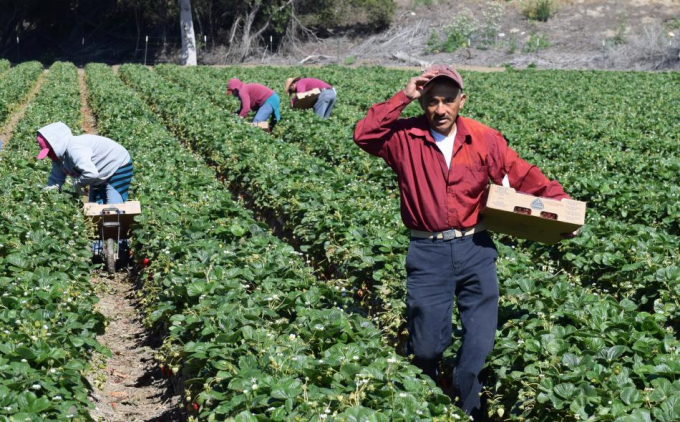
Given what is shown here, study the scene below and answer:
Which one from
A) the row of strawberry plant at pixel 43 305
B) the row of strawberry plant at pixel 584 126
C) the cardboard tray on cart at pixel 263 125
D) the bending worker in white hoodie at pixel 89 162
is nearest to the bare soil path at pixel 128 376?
the row of strawberry plant at pixel 43 305

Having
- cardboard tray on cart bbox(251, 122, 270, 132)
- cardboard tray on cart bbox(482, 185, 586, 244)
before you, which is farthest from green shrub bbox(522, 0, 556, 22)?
cardboard tray on cart bbox(482, 185, 586, 244)

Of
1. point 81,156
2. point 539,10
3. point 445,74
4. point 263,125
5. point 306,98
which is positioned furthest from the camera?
point 539,10

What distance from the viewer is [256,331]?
4543 mm

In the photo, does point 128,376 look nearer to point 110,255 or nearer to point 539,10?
point 110,255

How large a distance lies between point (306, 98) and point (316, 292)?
10.2 metres

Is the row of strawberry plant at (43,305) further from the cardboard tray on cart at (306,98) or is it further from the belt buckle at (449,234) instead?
the cardboard tray on cart at (306,98)

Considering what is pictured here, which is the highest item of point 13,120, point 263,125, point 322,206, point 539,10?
point 539,10

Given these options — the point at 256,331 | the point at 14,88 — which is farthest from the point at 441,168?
the point at 14,88

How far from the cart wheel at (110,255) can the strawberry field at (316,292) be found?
19.6 inches

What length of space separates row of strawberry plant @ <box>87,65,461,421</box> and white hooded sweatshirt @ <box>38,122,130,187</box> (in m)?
0.61

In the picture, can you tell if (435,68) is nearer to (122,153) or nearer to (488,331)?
(488,331)

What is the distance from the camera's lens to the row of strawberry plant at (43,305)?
3.97 m

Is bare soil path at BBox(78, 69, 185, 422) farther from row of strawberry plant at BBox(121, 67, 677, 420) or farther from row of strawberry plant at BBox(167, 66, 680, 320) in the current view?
row of strawberry plant at BBox(167, 66, 680, 320)

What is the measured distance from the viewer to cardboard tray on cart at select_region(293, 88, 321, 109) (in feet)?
49.7
